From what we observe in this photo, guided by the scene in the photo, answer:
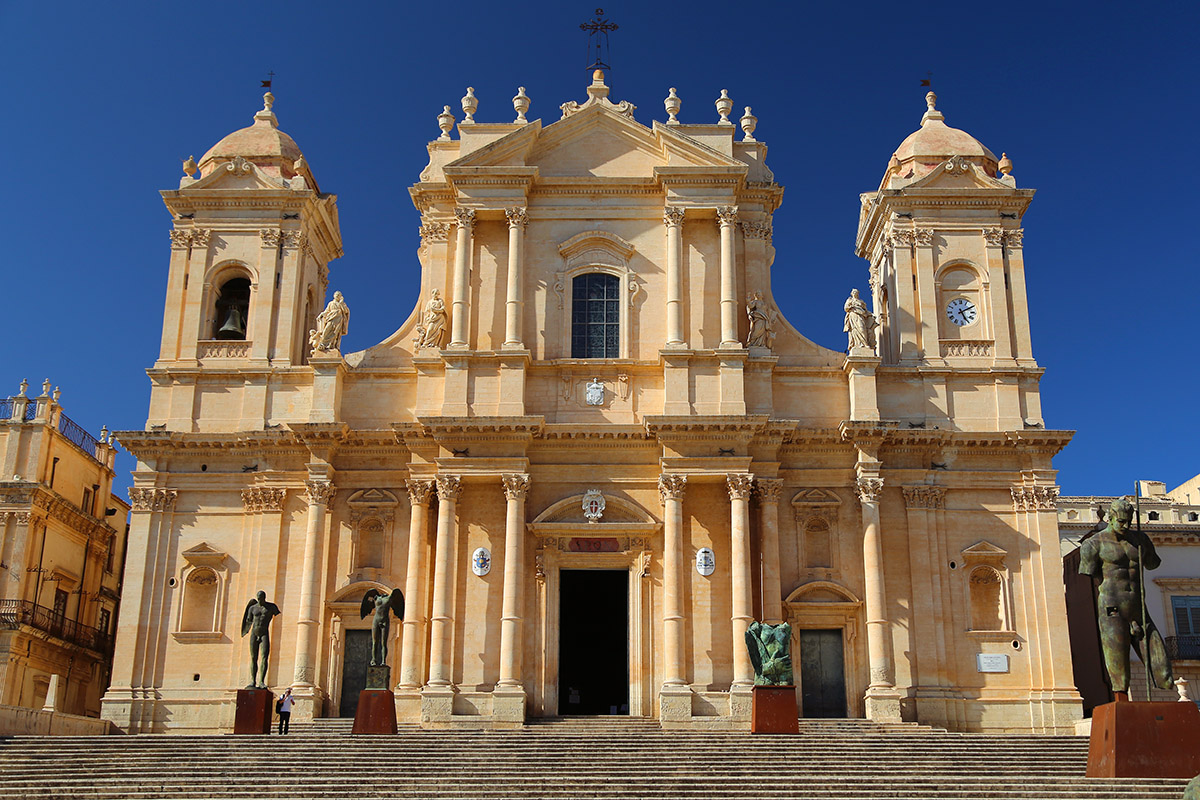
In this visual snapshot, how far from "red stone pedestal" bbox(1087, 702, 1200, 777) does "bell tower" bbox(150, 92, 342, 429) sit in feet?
68.2

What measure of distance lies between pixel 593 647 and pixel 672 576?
440 cm

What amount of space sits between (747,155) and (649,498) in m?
9.31

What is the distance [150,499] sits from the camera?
3014 centimetres

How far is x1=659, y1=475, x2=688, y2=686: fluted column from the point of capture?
90.5ft

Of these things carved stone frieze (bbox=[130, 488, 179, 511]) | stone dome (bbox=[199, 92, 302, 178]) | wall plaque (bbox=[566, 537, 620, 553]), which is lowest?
wall plaque (bbox=[566, 537, 620, 553])

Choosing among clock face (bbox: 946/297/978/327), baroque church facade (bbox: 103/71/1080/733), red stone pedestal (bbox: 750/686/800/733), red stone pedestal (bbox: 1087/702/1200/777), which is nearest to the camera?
red stone pedestal (bbox: 1087/702/1200/777)

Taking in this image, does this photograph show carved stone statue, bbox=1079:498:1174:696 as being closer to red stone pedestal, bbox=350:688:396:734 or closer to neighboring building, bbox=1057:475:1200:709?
red stone pedestal, bbox=350:688:396:734

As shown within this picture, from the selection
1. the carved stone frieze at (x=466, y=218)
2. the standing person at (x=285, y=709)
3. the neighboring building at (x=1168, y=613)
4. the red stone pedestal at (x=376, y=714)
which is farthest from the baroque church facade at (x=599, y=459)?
the neighboring building at (x=1168, y=613)

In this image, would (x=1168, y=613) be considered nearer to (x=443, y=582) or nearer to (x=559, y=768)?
(x=443, y=582)

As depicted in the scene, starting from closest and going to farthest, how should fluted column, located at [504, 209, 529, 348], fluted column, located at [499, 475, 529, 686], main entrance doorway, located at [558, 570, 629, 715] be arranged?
fluted column, located at [499, 475, 529, 686] < fluted column, located at [504, 209, 529, 348] < main entrance doorway, located at [558, 570, 629, 715]

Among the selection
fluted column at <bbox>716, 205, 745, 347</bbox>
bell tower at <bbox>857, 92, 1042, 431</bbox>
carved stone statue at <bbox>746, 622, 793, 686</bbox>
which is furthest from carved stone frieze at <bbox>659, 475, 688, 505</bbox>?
bell tower at <bbox>857, 92, 1042, 431</bbox>

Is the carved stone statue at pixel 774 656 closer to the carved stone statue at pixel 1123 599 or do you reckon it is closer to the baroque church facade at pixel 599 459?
the baroque church facade at pixel 599 459

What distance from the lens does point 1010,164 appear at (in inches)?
1294

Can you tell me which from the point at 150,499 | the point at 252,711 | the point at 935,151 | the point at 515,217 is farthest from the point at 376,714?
the point at 935,151
